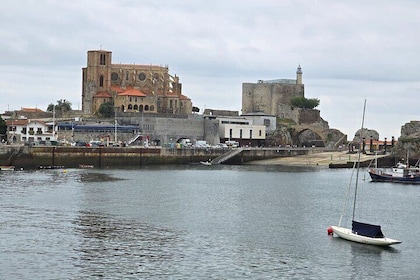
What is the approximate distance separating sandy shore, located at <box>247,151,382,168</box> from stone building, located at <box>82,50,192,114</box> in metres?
32.2

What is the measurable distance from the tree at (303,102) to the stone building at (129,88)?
23918 mm

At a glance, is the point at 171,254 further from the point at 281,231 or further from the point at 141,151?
the point at 141,151

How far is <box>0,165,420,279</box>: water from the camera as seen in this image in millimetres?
38844

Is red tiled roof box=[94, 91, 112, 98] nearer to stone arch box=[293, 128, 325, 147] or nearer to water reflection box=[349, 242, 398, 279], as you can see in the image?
stone arch box=[293, 128, 325, 147]

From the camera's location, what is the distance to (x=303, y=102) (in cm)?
16938

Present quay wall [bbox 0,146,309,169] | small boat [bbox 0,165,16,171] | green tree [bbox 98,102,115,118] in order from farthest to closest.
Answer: green tree [bbox 98,102,115,118]
quay wall [bbox 0,146,309,169]
small boat [bbox 0,165,16,171]

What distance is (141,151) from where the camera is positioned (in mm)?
112750

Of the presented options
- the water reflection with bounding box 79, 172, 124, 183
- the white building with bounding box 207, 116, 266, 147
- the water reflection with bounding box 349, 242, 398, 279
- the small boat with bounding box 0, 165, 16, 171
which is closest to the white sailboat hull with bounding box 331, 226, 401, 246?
the water reflection with bounding box 349, 242, 398, 279

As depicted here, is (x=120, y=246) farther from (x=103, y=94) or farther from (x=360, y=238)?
(x=103, y=94)

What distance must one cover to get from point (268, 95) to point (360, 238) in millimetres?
129701

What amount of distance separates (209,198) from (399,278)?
32.0 m

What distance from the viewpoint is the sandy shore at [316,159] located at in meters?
122

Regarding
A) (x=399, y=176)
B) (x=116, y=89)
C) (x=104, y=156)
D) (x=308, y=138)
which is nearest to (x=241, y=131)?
(x=308, y=138)

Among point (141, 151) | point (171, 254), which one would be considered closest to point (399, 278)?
point (171, 254)
